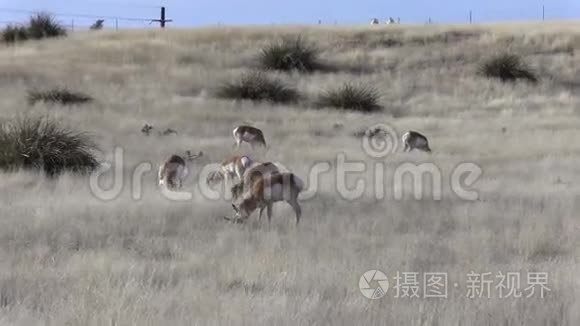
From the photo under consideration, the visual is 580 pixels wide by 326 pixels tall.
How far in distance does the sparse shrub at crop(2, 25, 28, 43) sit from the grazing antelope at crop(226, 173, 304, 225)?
34936 mm

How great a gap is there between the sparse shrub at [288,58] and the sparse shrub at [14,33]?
14178 millimetres

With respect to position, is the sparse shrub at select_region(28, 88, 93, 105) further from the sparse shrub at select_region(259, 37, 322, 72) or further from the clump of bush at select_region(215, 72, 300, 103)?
the sparse shrub at select_region(259, 37, 322, 72)

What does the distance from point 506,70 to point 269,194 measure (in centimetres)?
2576

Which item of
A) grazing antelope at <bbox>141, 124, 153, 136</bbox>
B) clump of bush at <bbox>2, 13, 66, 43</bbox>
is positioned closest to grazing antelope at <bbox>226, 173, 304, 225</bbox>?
grazing antelope at <bbox>141, 124, 153, 136</bbox>

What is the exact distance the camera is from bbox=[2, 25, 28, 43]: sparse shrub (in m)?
40.6

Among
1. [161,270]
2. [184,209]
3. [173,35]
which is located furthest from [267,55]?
[161,270]

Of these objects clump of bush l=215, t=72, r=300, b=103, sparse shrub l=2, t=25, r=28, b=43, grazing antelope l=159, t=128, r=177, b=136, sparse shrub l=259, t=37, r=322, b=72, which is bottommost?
grazing antelope l=159, t=128, r=177, b=136

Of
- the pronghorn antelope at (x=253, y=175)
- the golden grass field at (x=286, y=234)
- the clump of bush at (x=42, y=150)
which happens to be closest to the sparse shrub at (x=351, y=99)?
the golden grass field at (x=286, y=234)

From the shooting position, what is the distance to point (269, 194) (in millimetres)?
8195

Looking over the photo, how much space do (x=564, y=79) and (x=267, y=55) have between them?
1195 cm

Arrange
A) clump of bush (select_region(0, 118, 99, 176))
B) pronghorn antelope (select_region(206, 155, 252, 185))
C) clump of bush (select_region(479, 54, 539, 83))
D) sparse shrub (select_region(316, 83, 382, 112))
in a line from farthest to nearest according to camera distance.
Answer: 1. clump of bush (select_region(479, 54, 539, 83))
2. sparse shrub (select_region(316, 83, 382, 112))
3. clump of bush (select_region(0, 118, 99, 176))
4. pronghorn antelope (select_region(206, 155, 252, 185))

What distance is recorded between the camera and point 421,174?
494 inches

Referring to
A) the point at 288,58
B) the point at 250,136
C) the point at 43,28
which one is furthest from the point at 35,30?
the point at 250,136

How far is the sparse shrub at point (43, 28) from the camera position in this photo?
41.3 metres
